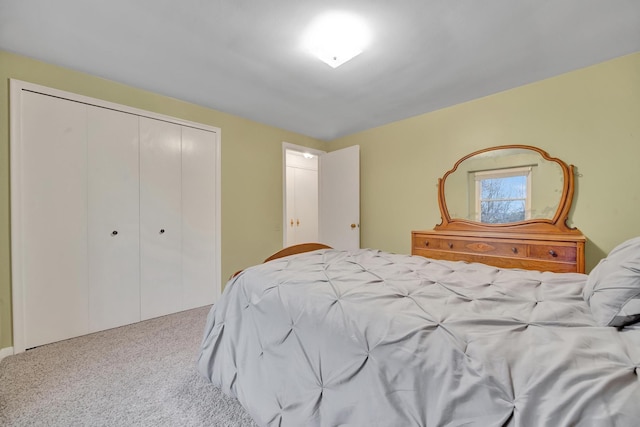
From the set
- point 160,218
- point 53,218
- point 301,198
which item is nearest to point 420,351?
point 160,218

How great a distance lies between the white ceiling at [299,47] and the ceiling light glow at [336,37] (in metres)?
0.07

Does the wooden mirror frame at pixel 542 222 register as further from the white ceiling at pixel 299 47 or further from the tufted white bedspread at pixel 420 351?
the tufted white bedspread at pixel 420 351

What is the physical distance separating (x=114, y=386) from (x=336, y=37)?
2.66 meters

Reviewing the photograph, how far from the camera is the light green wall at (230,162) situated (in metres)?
1.95

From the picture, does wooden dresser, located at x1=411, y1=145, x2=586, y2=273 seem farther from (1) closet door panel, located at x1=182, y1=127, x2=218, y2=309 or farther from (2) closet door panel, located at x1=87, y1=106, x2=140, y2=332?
(2) closet door panel, located at x1=87, y1=106, x2=140, y2=332

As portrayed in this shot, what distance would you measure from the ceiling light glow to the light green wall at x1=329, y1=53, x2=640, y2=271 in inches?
65.3

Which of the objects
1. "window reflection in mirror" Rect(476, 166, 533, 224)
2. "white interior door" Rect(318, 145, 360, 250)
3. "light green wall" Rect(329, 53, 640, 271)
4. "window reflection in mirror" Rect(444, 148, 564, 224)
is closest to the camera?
"light green wall" Rect(329, 53, 640, 271)

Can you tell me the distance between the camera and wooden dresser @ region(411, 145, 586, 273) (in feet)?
6.84

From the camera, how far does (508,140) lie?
2578 mm

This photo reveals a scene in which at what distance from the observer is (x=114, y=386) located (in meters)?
1.58

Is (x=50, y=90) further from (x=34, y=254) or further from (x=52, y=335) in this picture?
(x=52, y=335)

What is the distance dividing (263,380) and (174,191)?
7.48 ft

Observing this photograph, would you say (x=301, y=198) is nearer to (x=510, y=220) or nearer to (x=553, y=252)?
(x=510, y=220)

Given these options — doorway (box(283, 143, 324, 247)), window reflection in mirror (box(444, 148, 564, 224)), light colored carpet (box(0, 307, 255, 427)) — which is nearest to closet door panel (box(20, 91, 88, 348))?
light colored carpet (box(0, 307, 255, 427))
